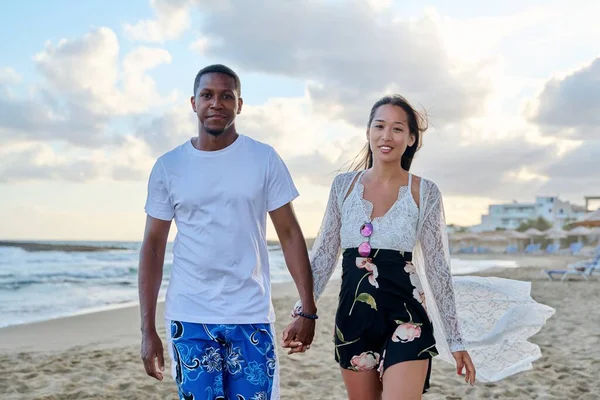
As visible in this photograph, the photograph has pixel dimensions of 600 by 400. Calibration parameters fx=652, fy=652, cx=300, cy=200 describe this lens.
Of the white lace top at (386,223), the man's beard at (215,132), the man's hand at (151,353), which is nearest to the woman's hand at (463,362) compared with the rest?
the white lace top at (386,223)

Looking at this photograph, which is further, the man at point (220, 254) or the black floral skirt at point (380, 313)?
the black floral skirt at point (380, 313)

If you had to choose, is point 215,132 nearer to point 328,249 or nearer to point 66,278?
point 328,249

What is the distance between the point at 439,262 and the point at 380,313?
0.44 meters

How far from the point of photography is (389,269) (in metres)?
3.00

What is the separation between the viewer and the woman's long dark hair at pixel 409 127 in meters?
3.27

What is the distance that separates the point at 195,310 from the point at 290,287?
15.5 metres

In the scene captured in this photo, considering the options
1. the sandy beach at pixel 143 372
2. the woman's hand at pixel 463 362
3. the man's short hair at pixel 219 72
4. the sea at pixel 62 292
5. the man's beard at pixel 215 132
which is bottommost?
the sandy beach at pixel 143 372

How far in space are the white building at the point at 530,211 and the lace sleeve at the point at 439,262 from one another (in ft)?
328

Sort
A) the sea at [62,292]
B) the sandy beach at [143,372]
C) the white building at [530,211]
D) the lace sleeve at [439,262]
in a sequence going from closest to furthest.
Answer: the lace sleeve at [439,262] < the sandy beach at [143,372] < the sea at [62,292] < the white building at [530,211]

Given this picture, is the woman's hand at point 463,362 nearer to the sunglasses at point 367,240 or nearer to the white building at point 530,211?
the sunglasses at point 367,240

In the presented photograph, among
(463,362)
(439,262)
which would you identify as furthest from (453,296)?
(463,362)

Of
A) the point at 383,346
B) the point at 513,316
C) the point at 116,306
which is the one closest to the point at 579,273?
the point at 116,306

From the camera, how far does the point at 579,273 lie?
1861 centimetres

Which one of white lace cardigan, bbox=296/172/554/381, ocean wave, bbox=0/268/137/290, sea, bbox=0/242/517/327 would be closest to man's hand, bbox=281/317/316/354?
white lace cardigan, bbox=296/172/554/381
